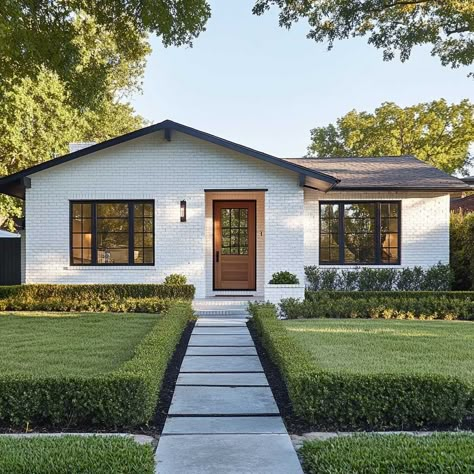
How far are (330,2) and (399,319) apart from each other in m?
9.40

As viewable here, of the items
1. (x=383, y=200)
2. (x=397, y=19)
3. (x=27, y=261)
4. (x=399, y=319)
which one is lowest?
(x=399, y=319)

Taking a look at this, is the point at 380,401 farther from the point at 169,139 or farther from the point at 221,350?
the point at 169,139

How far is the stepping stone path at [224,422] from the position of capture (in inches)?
142

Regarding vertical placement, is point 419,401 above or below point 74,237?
below

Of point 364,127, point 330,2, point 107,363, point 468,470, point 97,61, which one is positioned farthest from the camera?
point 364,127

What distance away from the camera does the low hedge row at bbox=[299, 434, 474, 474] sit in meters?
3.25

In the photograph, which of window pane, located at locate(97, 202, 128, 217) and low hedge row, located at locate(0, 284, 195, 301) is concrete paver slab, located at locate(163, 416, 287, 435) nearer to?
low hedge row, located at locate(0, 284, 195, 301)

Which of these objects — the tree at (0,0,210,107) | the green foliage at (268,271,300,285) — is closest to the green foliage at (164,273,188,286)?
the green foliage at (268,271,300,285)

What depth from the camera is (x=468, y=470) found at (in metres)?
3.24

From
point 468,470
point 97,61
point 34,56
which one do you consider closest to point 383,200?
point 97,61

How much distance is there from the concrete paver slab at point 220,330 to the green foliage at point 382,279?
420 centimetres

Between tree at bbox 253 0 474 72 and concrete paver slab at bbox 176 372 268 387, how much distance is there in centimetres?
1118

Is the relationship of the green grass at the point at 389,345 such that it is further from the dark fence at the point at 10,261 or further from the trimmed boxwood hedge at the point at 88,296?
the dark fence at the point at 10,261

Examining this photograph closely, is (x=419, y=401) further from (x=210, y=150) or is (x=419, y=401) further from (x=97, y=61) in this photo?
(x=97, y=61)
